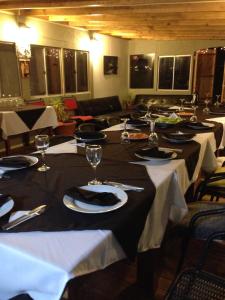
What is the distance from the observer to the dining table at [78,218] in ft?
2.85

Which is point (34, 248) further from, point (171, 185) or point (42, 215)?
point (171, 185)

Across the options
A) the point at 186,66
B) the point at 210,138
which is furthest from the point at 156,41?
the point at 210,138

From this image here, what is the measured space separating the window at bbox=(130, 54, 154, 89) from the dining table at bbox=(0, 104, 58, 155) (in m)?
4.78

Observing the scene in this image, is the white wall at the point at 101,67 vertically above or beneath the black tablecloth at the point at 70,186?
above

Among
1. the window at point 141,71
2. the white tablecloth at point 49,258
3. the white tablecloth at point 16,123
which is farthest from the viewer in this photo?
the window at point 141,71

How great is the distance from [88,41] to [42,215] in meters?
6.69

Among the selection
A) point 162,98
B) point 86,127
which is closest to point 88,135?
point 86,127

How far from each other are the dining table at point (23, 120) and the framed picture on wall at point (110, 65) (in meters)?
3.61

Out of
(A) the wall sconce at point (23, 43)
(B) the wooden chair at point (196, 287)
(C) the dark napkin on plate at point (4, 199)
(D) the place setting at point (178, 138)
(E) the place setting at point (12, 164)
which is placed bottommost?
(B) the wooden chair at point (196, 287)

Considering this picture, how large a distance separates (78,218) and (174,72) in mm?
8081

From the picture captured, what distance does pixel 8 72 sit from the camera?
16.7 feet

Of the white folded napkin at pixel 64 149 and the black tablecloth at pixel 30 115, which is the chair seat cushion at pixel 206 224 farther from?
the black tablecloth at pixel 30 115

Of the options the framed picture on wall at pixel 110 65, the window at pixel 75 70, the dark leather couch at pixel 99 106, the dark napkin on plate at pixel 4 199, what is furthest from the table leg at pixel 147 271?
the framed picture on wall at pixel 110 65

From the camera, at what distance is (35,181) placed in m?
1.42
